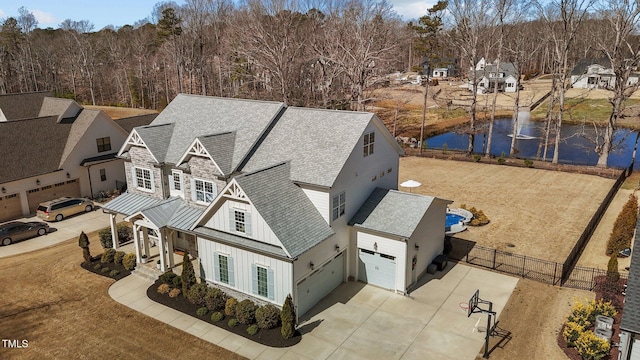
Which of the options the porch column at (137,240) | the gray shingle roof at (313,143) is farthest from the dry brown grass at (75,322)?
the gray shingle roof at (313,143)

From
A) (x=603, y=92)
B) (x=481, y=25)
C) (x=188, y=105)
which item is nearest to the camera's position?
(x=188, y=105)

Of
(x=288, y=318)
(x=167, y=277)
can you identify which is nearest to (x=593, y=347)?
(x=288, y=318)

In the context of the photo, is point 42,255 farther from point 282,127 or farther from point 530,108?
point 530,108

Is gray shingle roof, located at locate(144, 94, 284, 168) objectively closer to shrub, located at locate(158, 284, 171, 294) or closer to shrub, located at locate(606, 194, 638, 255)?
shrub, located at locate(158, 284, 171, 294)

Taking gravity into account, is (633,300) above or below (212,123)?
below

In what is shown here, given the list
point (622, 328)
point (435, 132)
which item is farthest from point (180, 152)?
point (435, 132)

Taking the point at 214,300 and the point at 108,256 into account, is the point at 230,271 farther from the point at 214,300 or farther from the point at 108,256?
the point at 108,256
